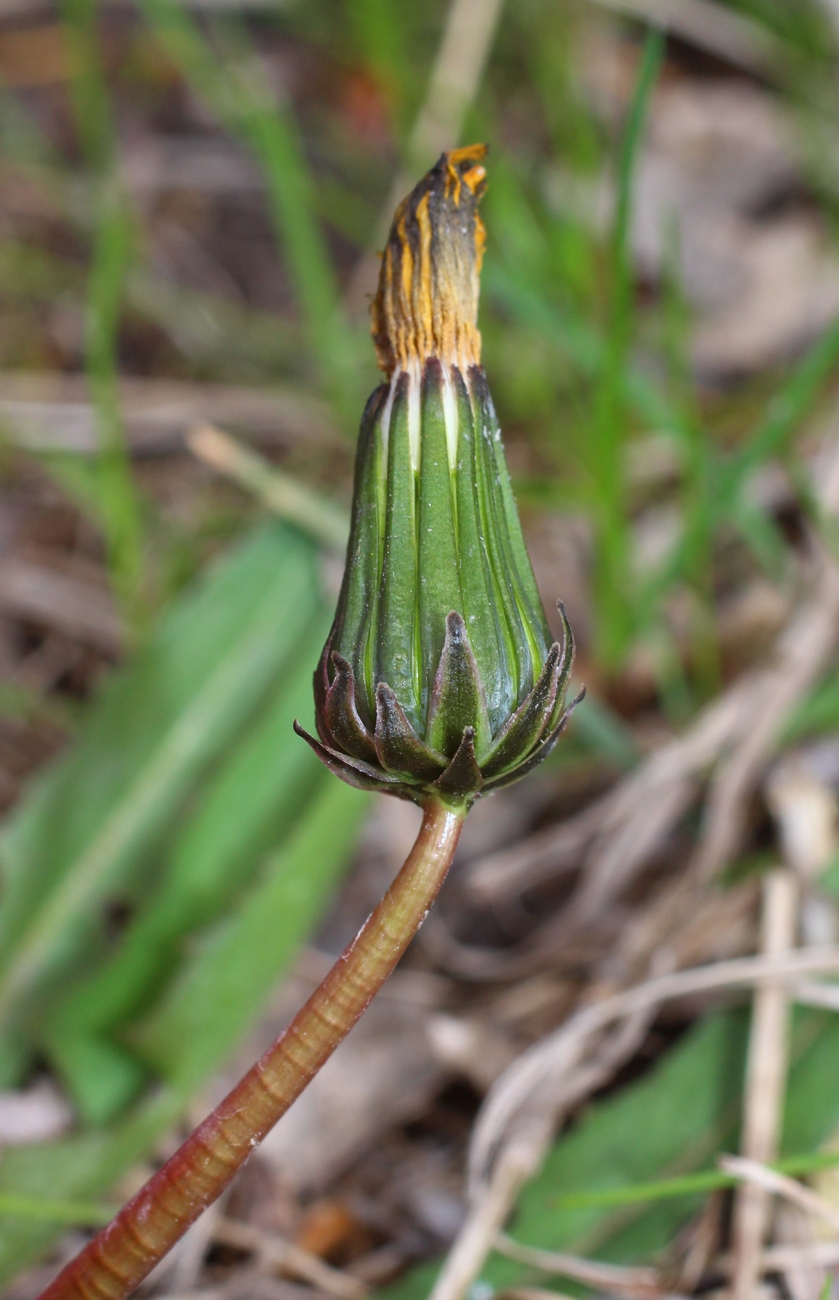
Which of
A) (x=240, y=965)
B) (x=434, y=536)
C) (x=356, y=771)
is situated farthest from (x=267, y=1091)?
(x=240, y=965)

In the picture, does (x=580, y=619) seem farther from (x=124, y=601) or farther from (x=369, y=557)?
(x=369, y=557)

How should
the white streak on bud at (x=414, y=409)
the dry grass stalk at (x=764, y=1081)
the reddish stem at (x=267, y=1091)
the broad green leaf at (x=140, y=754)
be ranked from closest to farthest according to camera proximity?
1. the reddish stem at (x=267, y=1091)
2. the white streak on bud at (x=414, y=409)
3. the dry grass stalk at (x=764, y=1081)
4. the broad green leaf at (x=140, y=754)

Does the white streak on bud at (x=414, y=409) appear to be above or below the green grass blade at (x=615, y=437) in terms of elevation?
below

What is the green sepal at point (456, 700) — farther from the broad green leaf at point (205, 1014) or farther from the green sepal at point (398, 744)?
the broad green leaf at point (205, 1014)

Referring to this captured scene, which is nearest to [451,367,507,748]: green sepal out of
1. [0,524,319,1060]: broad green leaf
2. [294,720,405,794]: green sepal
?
[294,720,405,794]: green sepal

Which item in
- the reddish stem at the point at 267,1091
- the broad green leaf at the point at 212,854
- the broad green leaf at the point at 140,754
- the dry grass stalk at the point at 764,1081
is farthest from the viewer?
the broad green leaf at the point at 140,754

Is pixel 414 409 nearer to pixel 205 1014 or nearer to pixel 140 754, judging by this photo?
pixel 205 1014

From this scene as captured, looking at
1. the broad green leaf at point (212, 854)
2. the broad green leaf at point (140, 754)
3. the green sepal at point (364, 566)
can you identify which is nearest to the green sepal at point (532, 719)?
the green sepal at point (364, 566)
